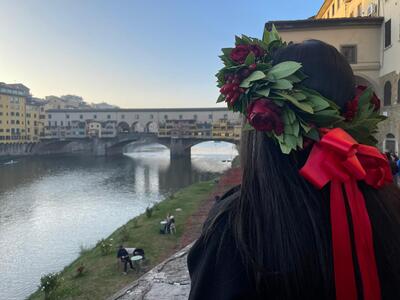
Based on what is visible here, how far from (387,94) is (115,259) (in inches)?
458

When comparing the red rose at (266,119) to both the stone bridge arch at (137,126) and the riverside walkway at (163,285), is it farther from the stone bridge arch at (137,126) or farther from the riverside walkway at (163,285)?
the stone bridge arch at (137,126)

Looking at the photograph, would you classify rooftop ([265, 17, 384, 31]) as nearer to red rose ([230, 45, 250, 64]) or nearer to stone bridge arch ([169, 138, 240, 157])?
red rose ([230, 45, 250, 64])

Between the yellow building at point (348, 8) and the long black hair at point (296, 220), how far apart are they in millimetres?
16248

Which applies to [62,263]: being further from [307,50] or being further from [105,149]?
[105,149]

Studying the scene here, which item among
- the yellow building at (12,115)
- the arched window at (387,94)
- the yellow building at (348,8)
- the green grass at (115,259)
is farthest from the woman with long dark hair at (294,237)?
the yellow building at (12,115)

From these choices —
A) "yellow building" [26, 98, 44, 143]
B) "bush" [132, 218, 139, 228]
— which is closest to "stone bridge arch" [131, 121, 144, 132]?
"yellow building" [26, 98, 44, 143]

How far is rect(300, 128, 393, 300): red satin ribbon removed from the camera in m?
0.87

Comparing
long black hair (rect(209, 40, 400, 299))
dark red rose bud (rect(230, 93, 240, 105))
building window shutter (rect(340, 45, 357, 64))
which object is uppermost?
building window shutter (rect(340, 45, 357, 64))

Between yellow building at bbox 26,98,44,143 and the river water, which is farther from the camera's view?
yellow building at bbox 26,98,44,143

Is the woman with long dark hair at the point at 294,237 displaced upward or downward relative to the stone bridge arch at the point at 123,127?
downward

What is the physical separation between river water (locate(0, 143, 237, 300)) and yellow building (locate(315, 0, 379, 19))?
1354cm

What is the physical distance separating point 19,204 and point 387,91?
58.7ft

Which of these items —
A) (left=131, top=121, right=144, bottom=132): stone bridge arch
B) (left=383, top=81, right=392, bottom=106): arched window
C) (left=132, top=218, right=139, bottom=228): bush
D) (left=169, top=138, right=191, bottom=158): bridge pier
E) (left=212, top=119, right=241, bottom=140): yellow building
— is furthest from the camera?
(left=131, top=121, right=144, bottom=132): stone bridge arch

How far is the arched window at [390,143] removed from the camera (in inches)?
520
